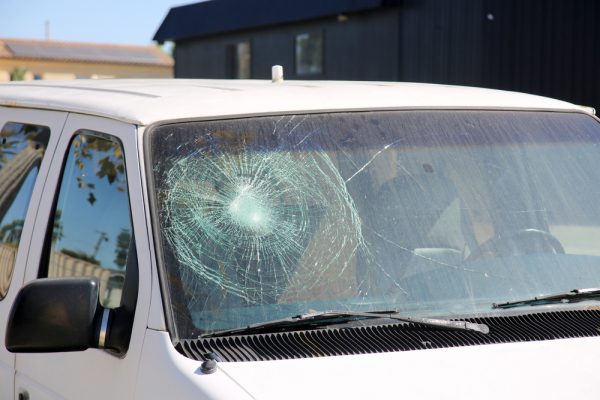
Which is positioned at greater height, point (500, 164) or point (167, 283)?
point (500, 164)

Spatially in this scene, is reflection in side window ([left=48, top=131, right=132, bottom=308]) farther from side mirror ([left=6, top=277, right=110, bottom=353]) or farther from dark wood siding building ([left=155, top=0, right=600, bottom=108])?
dark wood siding building ([left=155, top=0, right=600, bottom=108])

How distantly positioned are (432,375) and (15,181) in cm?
184

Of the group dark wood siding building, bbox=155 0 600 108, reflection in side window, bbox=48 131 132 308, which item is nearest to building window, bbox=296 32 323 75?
dark wood siding building, bbox=155 0 600 108

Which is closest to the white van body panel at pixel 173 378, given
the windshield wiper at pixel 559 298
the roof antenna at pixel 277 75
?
the windshield wiper at pixel 559 298

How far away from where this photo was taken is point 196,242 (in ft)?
8.48

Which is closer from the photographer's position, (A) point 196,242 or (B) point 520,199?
(A) point 196,242

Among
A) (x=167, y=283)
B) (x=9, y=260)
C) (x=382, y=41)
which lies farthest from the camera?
(x=382, y=41)

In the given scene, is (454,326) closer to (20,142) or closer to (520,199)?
(520,199)

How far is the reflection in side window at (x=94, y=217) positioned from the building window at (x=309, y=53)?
22.7m

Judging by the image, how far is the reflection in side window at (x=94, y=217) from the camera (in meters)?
2.87

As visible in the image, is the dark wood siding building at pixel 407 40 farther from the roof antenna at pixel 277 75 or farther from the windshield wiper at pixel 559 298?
the windshield wiper at pixel 559 298

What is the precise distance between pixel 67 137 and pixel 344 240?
3.25 feet

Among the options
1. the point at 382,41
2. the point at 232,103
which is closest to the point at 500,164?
the point at 232,103

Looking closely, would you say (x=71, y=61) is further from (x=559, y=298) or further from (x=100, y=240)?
(x=559, y=298)
